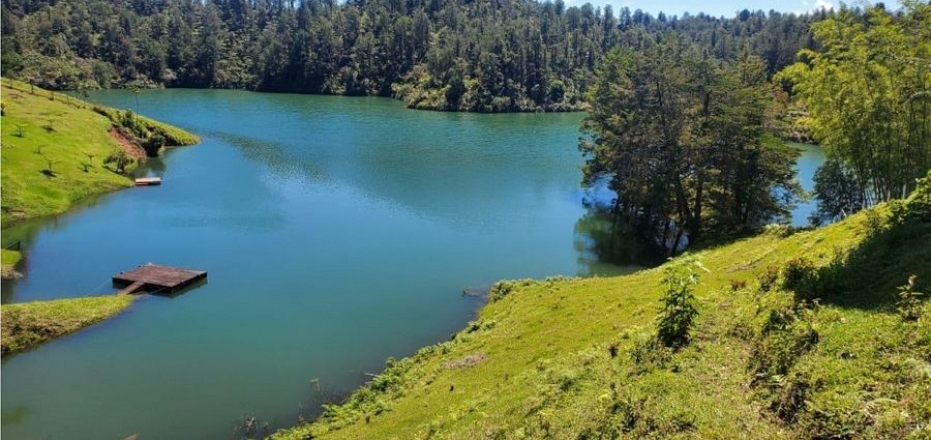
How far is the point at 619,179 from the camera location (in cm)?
5894

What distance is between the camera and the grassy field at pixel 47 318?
34.0 metres

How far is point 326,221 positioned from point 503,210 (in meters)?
17.8

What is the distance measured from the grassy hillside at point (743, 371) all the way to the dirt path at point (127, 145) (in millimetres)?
76481

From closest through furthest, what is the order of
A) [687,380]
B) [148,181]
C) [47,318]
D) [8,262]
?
[687,380]
[47,318]
[8,262]
[148,181]

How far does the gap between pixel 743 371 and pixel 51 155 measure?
256 feet

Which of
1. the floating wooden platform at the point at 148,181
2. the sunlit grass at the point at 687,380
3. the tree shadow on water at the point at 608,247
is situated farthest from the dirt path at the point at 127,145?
the sunlit grass at the point at 687,380

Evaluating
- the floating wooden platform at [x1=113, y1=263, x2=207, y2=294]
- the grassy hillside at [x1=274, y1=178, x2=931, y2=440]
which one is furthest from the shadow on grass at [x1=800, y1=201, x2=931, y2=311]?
the floating wooden platform at [x1=113, y1=263, x2=207, y2=294]

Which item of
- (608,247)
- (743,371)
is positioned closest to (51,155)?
(608,247)

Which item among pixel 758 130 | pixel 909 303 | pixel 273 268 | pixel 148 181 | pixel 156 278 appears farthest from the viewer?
pixel 148 181

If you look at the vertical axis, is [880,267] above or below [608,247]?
above

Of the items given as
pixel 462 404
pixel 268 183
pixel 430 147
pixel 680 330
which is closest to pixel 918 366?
pixel 680 330

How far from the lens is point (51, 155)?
232 feet

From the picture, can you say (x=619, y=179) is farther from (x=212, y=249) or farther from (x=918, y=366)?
(x=918, y=366)

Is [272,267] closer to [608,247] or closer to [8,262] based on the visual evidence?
[8,262]
